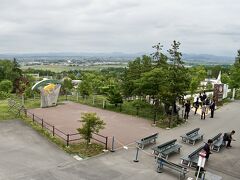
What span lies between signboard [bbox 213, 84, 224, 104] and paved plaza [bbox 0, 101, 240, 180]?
12395 mm

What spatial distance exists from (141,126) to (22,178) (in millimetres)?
10449

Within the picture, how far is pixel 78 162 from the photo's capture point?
43.5 feet

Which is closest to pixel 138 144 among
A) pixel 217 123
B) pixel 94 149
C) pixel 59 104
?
pixel 94 149

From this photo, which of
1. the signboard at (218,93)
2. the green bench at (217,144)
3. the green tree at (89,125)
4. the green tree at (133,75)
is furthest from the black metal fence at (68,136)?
the signboard at (218,93)

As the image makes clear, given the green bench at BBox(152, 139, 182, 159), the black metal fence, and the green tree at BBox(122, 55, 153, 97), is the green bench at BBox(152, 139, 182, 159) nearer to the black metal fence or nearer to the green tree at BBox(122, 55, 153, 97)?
the black metal fence

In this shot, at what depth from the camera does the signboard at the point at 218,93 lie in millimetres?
30130

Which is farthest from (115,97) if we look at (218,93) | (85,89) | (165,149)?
(218,93)

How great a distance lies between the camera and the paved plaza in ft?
39.0

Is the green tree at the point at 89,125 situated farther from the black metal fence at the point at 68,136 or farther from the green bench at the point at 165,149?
the green bench at the point at 165,149

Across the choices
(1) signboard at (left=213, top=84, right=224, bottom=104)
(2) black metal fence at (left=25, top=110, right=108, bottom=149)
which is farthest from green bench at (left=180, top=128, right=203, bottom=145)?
(1) signboard at (left=213, top=84, right=224, bottom=104)

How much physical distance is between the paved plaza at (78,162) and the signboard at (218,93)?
1240 cm

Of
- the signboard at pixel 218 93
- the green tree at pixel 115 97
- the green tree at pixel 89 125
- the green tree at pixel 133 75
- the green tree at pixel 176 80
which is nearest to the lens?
the green tree at pixel 89 125

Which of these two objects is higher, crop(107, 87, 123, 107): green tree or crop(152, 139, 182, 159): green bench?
crop(107, 87, 123, 107): green tree

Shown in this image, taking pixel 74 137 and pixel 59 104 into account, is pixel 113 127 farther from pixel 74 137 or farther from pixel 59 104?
pixel 59 104
